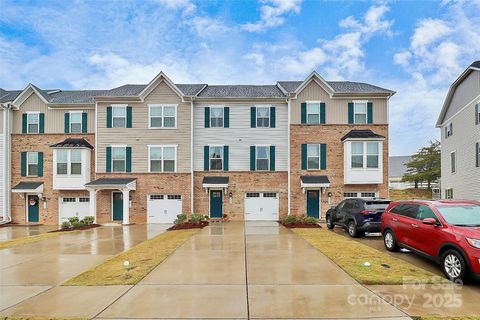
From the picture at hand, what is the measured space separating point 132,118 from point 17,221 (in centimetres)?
1095

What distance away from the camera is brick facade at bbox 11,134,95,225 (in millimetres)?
21422

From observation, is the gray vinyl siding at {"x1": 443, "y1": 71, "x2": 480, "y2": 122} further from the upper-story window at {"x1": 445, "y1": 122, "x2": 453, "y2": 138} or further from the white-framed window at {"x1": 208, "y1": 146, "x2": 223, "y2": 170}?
the white-framed window at {"x1": 208, "y1": 146, "x2": 223, "y2": 170}

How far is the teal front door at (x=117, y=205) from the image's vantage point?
829 inches

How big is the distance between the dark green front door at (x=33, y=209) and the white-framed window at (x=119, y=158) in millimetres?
6213

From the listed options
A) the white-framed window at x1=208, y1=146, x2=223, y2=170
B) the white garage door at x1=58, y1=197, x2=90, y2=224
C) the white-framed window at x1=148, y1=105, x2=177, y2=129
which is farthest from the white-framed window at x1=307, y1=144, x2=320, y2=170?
the white garage door at x1=58, y1=197, x2=90, y2=224

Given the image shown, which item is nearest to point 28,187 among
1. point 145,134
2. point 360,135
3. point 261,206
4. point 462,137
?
point 145,134

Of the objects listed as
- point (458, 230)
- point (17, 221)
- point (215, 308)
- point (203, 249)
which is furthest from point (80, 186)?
point (458, 230)

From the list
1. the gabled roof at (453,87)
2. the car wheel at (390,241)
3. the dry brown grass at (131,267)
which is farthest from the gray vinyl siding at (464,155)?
the dry brown grass at (131,267)

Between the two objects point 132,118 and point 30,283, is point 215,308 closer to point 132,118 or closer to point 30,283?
point 30,283

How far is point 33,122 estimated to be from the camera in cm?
2202

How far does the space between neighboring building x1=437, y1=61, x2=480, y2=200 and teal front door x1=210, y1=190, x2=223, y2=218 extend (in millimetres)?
15839

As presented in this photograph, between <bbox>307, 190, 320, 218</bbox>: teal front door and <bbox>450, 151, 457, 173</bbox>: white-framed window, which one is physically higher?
<bbox>450, 151, 457, 173</bbox>: white-framed window

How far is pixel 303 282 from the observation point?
680 cm

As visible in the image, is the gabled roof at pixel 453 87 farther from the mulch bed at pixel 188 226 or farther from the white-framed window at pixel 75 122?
the white-framed window at pixel 75 122
